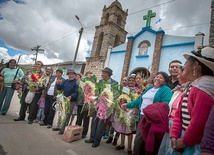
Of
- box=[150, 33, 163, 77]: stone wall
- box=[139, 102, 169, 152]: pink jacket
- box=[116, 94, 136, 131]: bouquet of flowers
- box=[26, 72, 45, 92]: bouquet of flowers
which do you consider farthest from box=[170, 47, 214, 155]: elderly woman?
box=[150, 33, 163, 77]: stone wall

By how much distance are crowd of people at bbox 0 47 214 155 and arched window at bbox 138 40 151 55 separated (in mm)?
7492

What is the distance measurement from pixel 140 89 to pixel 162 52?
24.0ft

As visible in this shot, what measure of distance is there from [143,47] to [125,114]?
9.09 meters

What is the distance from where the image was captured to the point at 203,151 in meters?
0.88

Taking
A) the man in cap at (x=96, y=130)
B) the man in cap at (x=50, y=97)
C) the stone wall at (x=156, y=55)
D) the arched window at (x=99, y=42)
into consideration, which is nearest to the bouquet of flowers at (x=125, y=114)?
the man in cap at (x=96, y=130)

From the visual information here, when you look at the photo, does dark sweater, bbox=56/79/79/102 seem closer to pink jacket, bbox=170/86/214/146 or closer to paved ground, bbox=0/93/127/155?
paved ground, bbox=0/93/127/155

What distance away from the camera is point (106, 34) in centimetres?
1491

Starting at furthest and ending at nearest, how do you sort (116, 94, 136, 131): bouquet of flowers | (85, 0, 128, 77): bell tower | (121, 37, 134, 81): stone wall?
(85, 0, 128, 77): bell tower → (121, 37, 134, 81): stone wall → (116, 94, 136, 131): bouquet of flowers

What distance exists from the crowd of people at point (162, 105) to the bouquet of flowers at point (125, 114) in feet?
0.24

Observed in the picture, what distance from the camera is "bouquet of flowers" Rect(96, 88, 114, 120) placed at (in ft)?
10.1

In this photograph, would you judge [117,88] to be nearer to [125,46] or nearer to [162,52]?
[162,52]

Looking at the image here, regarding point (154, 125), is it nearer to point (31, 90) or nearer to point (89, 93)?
point (89, 93)

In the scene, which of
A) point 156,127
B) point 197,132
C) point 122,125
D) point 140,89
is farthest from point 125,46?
point 197,132

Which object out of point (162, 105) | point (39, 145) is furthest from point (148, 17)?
point (39, 145)
